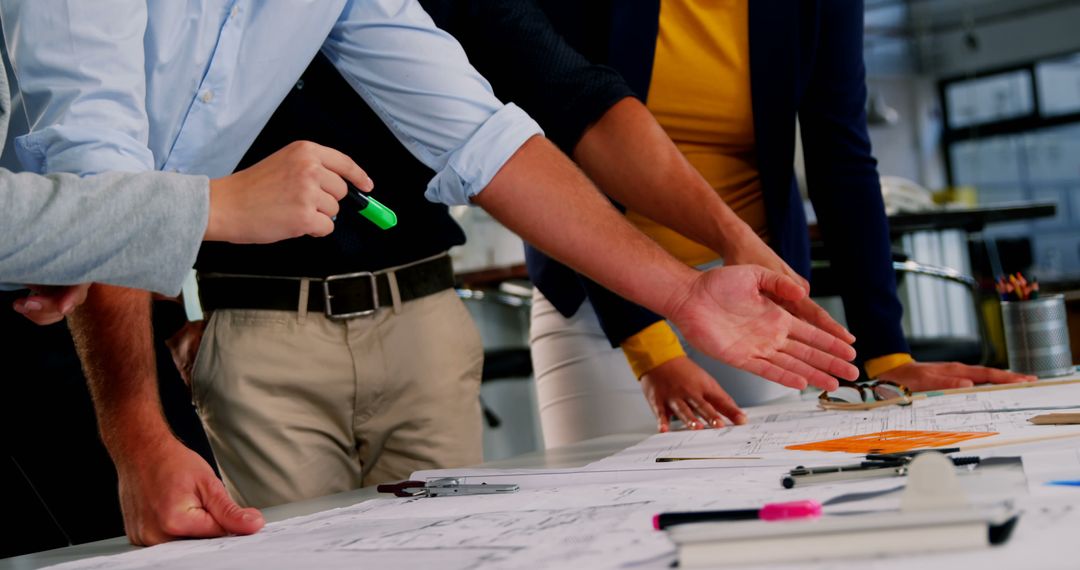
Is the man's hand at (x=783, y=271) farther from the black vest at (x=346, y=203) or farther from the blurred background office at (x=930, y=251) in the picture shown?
the blurred background office at (x=930, y=251)

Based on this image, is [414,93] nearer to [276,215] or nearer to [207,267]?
→ [207,267]

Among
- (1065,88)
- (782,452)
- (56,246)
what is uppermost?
(1065,88)

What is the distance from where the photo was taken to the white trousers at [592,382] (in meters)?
1.68

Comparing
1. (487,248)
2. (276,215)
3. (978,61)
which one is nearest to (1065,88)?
(978,61)

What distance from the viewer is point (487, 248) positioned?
423 cm

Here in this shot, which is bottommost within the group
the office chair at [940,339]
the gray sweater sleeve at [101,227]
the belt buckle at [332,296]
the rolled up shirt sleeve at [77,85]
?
the office chair at [940,339]

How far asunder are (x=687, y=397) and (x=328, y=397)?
48 cm

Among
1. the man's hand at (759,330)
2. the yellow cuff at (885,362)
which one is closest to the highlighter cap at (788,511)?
the man's hand at (759,330)

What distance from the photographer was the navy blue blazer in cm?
159

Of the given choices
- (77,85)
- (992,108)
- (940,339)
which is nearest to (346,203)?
(77,85)

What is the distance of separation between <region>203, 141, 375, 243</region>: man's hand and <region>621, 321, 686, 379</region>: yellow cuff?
0.76 meters

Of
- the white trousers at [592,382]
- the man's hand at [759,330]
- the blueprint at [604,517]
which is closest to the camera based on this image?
the blueprint at [604,517]

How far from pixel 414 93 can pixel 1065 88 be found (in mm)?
11777

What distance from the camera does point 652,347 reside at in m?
1.58
